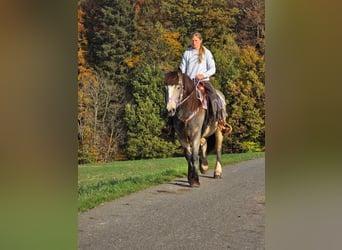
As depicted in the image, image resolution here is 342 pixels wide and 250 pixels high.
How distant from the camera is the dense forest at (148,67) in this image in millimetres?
4504

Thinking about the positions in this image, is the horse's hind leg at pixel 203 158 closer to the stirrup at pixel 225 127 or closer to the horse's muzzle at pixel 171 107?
the stirrup at pixel 225 127

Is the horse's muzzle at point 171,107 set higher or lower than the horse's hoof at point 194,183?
higher

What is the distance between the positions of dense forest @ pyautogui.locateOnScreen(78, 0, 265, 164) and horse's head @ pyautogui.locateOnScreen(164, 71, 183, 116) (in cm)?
7

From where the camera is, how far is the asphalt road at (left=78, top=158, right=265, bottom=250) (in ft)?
14.3

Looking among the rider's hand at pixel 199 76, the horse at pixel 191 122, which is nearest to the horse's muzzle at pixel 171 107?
the horse at pixel 191 122

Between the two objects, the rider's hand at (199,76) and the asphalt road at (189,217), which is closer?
the asphalt road at (189,217)

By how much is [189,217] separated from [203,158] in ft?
1.80

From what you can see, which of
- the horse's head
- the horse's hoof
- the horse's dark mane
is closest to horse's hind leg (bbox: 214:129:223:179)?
the horse's hoof

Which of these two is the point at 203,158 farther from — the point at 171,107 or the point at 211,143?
the point at 171,107

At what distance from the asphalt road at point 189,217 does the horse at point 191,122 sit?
126 millimetres

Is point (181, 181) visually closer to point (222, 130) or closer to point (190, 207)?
point (190, 207)

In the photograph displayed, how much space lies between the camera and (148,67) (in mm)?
4641
